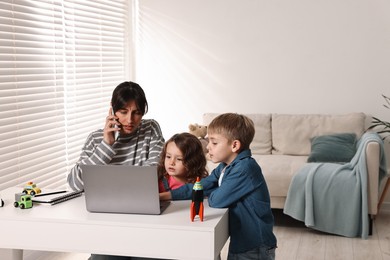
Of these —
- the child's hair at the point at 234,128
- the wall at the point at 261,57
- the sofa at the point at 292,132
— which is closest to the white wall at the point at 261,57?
the wall at the point at 261,57

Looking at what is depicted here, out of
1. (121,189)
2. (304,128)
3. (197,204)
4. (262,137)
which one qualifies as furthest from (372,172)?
(121,189)

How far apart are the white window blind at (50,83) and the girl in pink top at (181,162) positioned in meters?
1.30

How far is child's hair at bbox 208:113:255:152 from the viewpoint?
95.6 inches

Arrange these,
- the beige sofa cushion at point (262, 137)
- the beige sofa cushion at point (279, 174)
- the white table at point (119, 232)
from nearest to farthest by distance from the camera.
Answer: the white table at point (119, 232) → the beige sofa cushion at point (279, 174) → the beige sofa cushion at point (262, 137)

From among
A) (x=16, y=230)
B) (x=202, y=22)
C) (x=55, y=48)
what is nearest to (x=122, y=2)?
(x=202, y=22)

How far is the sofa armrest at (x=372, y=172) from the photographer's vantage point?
4.30 meters

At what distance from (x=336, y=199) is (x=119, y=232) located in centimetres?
259

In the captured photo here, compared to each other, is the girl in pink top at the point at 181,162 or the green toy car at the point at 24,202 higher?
the girl in pink top at the point at 181,162

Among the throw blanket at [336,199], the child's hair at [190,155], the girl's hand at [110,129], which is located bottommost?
the throw blanket at [336,199]

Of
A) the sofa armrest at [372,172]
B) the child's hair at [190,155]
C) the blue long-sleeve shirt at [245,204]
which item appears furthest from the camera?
the sofa armrest at [372,172]

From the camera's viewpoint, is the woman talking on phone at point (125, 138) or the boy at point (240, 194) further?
the woman talking on phone at point (125, 138)

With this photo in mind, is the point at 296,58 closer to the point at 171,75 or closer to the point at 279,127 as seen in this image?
the point at 279,127

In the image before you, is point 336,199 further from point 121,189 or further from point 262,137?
point 121,189

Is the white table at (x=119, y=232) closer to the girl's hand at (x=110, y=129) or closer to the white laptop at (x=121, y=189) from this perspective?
the white laptop at (x=121, y=189)
